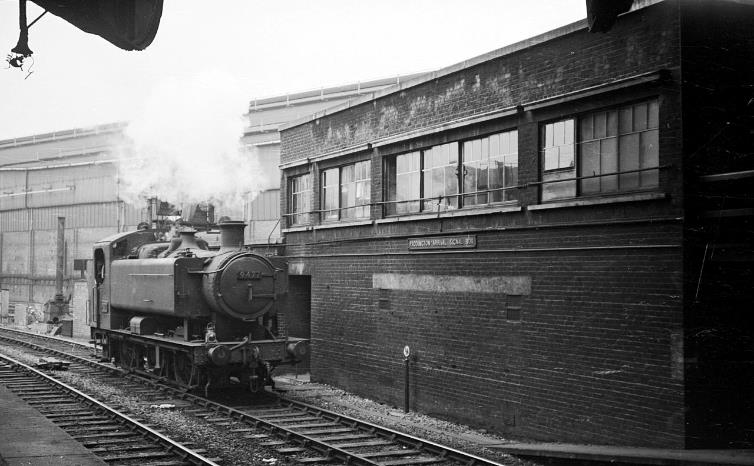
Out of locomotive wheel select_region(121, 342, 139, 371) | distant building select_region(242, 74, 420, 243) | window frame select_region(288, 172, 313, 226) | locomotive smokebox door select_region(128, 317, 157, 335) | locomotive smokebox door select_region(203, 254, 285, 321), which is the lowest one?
locomotive wheel select_region(121, 342, 139, 371)

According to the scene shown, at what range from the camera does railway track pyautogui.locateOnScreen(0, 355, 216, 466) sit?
10.1 meters

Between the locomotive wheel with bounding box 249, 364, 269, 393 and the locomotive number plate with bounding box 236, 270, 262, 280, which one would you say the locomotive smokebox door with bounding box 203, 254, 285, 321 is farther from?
the locomotive wheel with bounding box 249, 364, 269, 393

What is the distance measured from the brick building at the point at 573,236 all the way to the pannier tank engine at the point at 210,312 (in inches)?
70.8

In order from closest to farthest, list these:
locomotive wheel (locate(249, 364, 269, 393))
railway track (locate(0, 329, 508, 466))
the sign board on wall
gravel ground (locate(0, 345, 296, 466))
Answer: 1. railway track (locate(0, 329, 508, 466))
2. gravel ground (locate(0, 345, 296, 466))
3. the sign board on wall
4. locomotive wheel (locate(249, 364, 269, 393))

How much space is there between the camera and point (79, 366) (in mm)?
19766

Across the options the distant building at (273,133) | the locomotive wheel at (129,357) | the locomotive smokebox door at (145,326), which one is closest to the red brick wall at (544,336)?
the locomotive smokebox door at (145,326)

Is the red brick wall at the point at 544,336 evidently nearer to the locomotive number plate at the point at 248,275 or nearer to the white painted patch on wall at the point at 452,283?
the white painted patch on wall at the point at 452,283

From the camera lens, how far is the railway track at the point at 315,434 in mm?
9984

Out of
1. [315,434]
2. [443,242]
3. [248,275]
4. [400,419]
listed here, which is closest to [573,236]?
[443,242]

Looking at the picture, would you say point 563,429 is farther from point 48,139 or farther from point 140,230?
point 48,139

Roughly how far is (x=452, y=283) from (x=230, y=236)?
15.1 ft

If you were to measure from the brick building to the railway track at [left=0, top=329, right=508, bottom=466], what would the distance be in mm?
1708

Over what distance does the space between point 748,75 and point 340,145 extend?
8.64 metres

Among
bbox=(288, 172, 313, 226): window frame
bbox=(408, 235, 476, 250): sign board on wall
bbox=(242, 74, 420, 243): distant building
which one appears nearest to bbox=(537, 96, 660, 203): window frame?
bbox=(408, 235, 476, 250): sign board on wall
